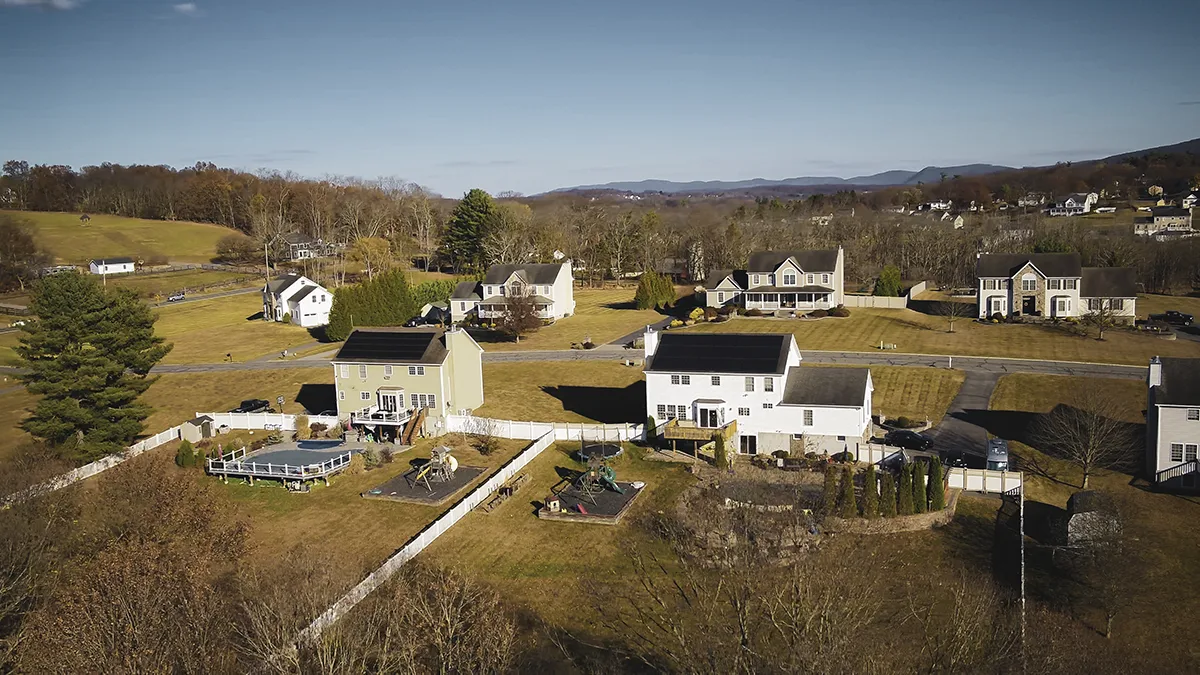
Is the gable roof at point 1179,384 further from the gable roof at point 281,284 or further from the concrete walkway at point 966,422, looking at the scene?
the gable roof at point 281,284

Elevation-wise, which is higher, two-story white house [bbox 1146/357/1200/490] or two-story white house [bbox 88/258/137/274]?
two-story white house [bbox 88/258/137/274]

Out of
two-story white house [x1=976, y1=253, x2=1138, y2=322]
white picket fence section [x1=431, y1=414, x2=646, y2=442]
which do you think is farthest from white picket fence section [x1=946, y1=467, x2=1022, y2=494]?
two-story white house [x1=976, y1=253, x2=1138, y2=322]

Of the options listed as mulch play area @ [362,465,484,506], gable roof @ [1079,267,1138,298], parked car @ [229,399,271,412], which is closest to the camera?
mulch play area @ [362,465,484,506]

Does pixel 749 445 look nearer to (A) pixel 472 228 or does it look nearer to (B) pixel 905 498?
(B) pixel 905 498

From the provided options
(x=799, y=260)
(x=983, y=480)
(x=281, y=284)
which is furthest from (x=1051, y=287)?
(x=281, y=284)

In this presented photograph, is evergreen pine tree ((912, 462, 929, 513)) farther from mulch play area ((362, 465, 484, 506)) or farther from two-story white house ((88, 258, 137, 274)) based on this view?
two-story white house ((88, 258, 137, 274))

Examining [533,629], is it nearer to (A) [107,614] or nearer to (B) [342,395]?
(A) [107,614]
